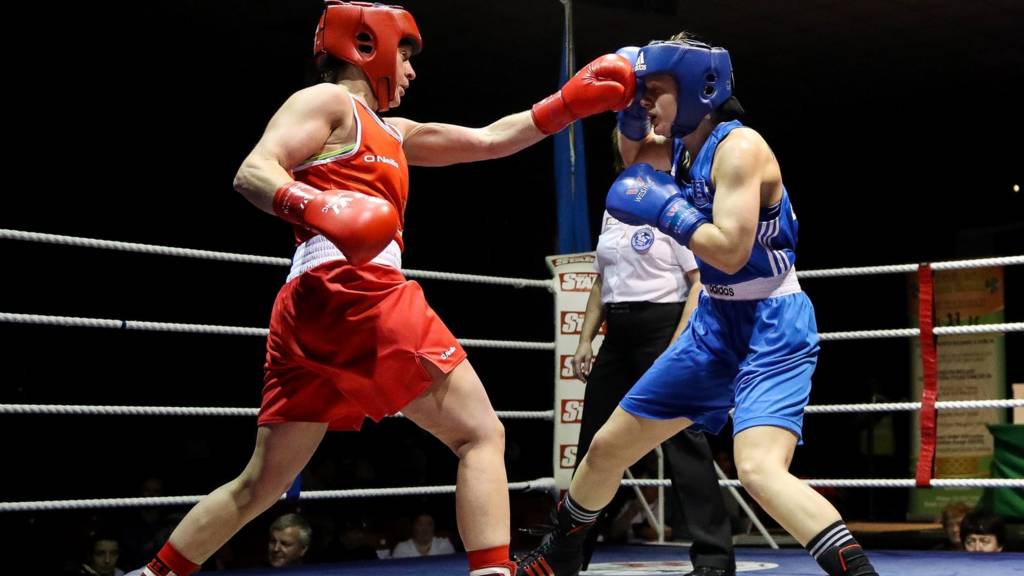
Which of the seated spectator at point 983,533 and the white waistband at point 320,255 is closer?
the white waistband at point 320,255

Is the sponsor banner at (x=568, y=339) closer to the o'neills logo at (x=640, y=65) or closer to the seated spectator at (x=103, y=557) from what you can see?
the o'neills logo at (x=640, y=65)

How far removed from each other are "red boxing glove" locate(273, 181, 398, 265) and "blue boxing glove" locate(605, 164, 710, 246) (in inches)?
22.0

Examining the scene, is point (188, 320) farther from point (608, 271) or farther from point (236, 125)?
point (608, 271)

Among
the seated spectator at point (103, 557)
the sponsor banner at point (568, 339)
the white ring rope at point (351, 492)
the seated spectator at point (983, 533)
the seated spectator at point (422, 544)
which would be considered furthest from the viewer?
the seated spectator at point (422, 544)

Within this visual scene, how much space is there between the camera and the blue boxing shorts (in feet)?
6.95

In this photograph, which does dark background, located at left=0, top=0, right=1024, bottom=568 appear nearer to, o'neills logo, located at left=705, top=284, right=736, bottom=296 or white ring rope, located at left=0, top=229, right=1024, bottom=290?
white ring rope, located at left=0, top=229, right=1024, bottom=290

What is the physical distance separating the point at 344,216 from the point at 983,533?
342cm

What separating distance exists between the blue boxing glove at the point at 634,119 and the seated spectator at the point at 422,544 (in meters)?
3.10

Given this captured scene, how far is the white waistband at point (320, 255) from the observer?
6.73ft

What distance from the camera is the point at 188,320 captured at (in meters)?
6.48

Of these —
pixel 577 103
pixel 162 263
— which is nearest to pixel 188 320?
pixel 162 263

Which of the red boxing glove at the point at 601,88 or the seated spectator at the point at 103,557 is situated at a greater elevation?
the red boxing glove at the point at 601,88

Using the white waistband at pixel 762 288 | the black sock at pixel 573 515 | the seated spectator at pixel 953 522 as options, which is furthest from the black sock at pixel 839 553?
the seated spectator at pixel 953 522

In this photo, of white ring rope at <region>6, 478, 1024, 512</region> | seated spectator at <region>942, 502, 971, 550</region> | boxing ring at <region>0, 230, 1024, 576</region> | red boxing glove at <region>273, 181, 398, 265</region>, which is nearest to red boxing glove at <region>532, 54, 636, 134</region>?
red boxing glove at <region>273, 181, 398, 265</region>
